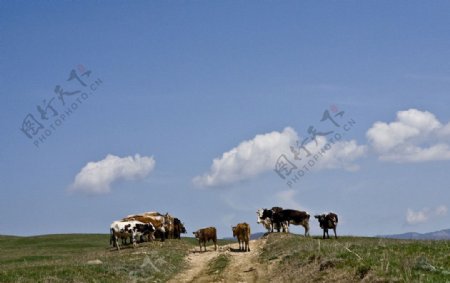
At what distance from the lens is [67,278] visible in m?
23.5

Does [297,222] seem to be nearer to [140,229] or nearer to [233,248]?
[233,248]

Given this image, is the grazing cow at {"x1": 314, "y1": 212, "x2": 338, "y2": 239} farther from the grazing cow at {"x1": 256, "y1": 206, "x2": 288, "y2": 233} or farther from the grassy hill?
the grassy hill

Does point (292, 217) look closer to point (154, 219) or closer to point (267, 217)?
point (267, 217)

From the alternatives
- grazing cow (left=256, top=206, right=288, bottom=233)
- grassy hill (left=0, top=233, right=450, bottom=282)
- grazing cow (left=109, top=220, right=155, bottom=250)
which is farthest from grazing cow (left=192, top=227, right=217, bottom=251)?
grazing cow (left=256, top=206, right=288, bottom=233)

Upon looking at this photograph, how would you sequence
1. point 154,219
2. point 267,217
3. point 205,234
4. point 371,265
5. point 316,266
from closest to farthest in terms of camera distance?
point 371,265 → point 316,266 → point 205,234 → point 267,217 → point 154,219

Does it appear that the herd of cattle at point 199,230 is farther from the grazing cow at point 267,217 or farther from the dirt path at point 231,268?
the dirt path at point 231,268

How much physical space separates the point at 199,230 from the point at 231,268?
11837 mm

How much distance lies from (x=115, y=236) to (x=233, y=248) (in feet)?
33.7

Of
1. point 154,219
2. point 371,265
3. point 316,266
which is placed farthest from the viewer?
point 154,219

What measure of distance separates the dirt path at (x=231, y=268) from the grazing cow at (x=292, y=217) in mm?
9911

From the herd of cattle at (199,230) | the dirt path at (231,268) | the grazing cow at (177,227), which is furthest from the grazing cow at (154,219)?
the dirt path at (231,268)

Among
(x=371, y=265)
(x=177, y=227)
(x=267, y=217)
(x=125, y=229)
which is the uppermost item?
(x=267, y=217)

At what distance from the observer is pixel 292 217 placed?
50031 mm

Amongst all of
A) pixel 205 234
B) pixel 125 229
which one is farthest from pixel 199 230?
pixel 125 229
